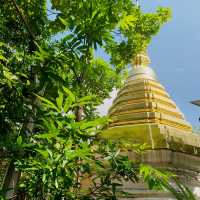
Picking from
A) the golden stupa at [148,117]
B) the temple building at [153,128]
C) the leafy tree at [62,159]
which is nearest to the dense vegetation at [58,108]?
the leafy tree at [62,159]

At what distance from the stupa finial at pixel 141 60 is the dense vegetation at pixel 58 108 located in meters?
4.41

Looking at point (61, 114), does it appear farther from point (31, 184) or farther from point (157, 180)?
point (157, 180)

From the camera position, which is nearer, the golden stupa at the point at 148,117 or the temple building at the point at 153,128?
the temple building at the point at 153,128

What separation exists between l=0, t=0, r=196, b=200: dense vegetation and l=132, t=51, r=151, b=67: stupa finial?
441 centimetres

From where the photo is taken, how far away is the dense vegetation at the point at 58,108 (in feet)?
9.50

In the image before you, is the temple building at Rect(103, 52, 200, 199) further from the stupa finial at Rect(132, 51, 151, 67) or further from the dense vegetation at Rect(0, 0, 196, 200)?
the dense vegetation at Rect(0, 0, 196, 200)

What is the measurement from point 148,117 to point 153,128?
0.56 meters

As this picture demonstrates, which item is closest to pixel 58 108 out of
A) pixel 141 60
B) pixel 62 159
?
pixel 62 159

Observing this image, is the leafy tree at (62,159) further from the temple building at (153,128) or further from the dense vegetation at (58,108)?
the temple building at (153,128)

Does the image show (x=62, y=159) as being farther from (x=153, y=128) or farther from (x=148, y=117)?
(x=148, y=117)

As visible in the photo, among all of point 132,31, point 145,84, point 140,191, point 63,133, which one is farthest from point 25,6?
point 145,84

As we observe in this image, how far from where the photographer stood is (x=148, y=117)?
7.81 metres

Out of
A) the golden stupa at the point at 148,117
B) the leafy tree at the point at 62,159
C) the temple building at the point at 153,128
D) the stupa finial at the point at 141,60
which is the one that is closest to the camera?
the leafy tree at the point at 62,159

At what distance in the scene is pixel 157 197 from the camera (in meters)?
6.45
